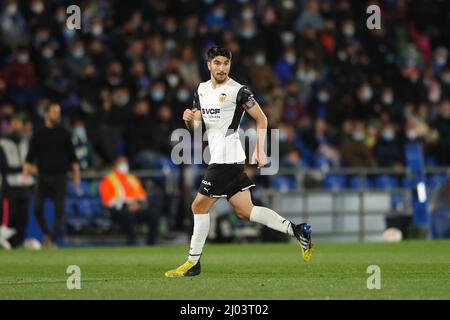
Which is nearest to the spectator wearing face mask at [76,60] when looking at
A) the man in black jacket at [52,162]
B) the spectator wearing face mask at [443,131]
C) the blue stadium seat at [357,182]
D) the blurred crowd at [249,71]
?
the blurred crowd at [249,71]

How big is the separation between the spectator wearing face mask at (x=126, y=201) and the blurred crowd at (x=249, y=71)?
987 millimetres

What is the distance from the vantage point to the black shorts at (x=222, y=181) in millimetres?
11430

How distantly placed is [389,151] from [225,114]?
13.5 meters

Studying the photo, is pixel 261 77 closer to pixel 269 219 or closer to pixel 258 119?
pixel 269 219

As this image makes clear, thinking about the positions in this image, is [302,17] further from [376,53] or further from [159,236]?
[159,236]

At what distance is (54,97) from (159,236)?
3576mm

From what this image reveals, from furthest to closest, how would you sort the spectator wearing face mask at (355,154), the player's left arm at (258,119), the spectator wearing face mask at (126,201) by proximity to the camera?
the spectator wearing face mask at (355,154), the spectator wearing face mask at (126,201), the player's left arm at (258,119)

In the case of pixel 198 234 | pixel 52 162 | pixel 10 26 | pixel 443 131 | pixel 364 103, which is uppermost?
pixel 10 26

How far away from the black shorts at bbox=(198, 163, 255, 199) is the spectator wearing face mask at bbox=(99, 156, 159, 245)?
9.34 metres

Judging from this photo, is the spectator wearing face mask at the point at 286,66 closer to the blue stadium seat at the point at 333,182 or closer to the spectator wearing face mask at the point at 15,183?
the blue stadium seat at the point at 333,182

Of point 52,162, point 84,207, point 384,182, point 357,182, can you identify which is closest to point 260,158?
point 52,162

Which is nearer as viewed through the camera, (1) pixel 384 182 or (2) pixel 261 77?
(1) pixel 384 182

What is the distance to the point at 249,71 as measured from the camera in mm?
24875

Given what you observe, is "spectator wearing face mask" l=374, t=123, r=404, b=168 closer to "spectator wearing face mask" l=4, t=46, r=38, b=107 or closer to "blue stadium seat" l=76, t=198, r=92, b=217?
"blue stadium seat" l=76, t=198, r=92, b=217
